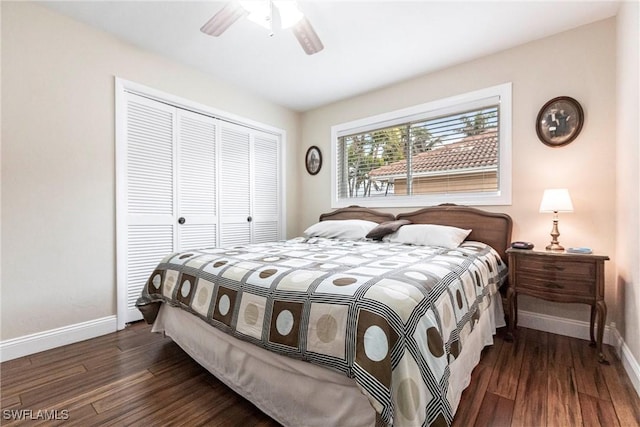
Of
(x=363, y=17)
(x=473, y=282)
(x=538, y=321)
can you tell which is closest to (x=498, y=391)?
(x=473, y=282)

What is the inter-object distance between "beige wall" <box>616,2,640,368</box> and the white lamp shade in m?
0.30

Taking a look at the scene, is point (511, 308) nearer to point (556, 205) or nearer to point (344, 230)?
point (556, 205)

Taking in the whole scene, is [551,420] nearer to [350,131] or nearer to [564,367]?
[564,367]

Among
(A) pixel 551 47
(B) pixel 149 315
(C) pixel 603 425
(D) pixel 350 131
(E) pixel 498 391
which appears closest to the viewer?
(C) pixel 603 425

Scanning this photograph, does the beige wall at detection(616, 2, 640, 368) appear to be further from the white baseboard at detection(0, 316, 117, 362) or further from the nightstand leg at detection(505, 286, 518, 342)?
the white baseboard at detection(0, 316, 117, 362)

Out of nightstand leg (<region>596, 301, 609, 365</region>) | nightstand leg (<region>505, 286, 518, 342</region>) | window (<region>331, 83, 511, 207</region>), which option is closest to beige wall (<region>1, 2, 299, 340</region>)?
window (<region>331, 83, 511, 207</region>)

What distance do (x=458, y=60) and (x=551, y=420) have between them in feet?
9.77

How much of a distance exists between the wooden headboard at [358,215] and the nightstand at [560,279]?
4.54ft

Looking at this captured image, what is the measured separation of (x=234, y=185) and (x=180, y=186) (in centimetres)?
69

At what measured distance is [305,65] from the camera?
2.96 m

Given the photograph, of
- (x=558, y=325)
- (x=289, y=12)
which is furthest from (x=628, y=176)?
(x=289, y=12)

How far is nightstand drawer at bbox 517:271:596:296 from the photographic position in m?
1.96

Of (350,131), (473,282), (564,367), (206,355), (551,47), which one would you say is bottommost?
(564,367)

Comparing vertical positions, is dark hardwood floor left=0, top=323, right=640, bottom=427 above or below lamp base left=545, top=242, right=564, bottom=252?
below
